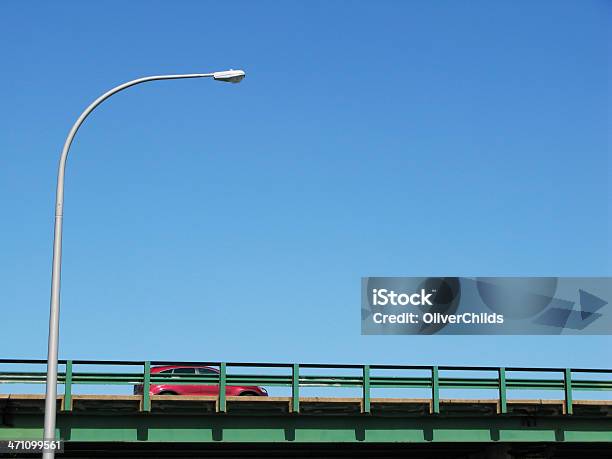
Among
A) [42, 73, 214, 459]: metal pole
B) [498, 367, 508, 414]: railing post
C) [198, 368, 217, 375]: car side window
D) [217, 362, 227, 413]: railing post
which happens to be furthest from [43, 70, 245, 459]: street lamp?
[498, 367, 508, 414]: railing post

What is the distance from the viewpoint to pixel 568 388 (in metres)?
36.2

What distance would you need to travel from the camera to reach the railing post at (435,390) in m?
34.6

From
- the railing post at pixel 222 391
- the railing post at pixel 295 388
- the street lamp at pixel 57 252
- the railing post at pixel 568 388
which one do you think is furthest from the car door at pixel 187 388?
the street lamp at pixel 57 252

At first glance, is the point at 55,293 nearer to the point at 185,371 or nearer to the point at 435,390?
the point at 185,371

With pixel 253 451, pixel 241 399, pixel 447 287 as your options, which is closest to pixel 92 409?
pixel 241 399

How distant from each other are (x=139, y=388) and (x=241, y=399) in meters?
3.07

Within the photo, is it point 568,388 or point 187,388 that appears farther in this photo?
point 568,388

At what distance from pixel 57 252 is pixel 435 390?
675 inches

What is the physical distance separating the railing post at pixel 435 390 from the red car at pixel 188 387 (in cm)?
551

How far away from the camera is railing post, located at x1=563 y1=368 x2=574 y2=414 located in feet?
119

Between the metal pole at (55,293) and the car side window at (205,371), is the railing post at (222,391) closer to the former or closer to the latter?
the car side window at (205,371)

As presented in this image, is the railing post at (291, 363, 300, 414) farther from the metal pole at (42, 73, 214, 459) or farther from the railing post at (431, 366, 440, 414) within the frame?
the metal pole at (42, 73, 214, 459)

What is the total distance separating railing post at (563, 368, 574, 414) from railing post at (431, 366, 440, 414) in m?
4.53

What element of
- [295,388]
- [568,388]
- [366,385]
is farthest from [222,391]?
[568,388]
